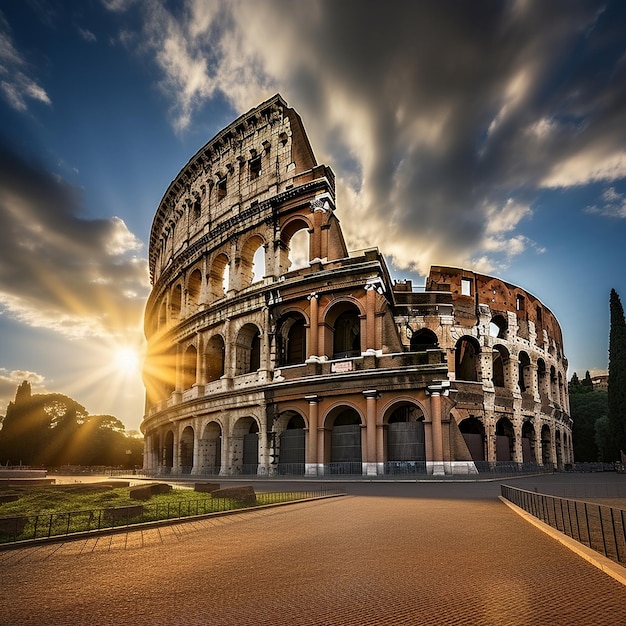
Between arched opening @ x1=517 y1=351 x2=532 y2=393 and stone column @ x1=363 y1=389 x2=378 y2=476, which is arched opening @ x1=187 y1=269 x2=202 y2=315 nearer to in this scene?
stone column @ x1=363 y1=389 x2=378 y2=476

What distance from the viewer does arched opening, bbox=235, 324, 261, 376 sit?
100ft

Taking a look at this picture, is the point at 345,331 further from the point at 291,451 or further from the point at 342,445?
the point at 291,451

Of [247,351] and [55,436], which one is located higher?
[247,351]

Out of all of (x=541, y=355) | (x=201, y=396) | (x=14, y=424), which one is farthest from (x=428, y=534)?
(x=14, y=424)

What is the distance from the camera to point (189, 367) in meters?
35.6

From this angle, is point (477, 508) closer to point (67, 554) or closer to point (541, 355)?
point (67, 554)

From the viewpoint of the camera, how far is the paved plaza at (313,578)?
471 centimetres

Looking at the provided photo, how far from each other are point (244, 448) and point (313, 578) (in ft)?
79.2

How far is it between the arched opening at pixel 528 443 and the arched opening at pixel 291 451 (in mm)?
18379

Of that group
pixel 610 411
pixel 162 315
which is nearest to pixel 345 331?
pixel 162 315

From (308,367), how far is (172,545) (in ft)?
61.2

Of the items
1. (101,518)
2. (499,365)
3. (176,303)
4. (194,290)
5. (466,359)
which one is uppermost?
(194,290)

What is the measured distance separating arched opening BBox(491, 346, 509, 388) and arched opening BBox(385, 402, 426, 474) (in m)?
13.5

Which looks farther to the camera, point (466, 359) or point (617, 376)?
point (617, 376)
